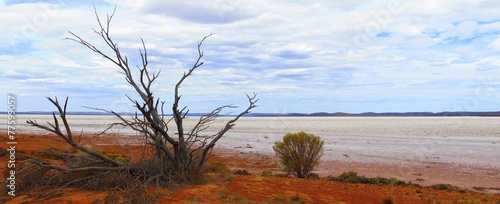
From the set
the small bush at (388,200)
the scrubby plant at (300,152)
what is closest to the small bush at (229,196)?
the small bush at (388,200)

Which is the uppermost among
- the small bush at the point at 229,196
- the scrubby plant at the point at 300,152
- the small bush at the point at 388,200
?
the scrubby plant at the point at 300,152

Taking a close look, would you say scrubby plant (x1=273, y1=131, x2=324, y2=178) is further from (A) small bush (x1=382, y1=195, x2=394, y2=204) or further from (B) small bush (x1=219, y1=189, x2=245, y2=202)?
(B) small bush (x1=219, y1=189, x2=245, y2=202)

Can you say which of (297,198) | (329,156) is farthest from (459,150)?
(297,198)

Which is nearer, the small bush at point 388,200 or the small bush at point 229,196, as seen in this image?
the small bush at point 229,196

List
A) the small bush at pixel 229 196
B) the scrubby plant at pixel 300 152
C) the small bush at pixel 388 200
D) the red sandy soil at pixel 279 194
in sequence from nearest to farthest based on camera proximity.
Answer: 1. the red sandy soil at pixel 279 194
2. the small bush at pixel 229 196
3. the small bush at pixel 388 200
4. the scrubby plant at pixel 300 152

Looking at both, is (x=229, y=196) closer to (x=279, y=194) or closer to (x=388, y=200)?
(x=279, y=194)

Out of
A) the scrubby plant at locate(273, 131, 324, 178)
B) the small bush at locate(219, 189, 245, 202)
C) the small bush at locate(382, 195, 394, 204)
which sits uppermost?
the scrubby plant at locate(273, 131, 324, 178)

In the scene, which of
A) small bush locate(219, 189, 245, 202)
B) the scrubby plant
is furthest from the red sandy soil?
the scrubby plant

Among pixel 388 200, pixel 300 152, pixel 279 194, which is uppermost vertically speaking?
pixel 300 152

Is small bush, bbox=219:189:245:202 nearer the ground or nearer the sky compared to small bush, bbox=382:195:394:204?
nearer the sky

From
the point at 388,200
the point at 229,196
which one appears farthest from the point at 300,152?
the point at 229,196

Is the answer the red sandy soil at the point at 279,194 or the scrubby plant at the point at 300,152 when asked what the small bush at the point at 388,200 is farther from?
the scrubby plant at the point at 300,152

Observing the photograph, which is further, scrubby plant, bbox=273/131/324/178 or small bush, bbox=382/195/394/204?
scrubby plant, bbox=273/131/324/178

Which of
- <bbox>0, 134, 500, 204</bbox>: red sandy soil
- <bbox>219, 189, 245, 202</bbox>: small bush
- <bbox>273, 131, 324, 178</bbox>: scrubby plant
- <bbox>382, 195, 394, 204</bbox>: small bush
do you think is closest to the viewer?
<bbox>0, 134, 500, 204</bbox>: red sandy soil
